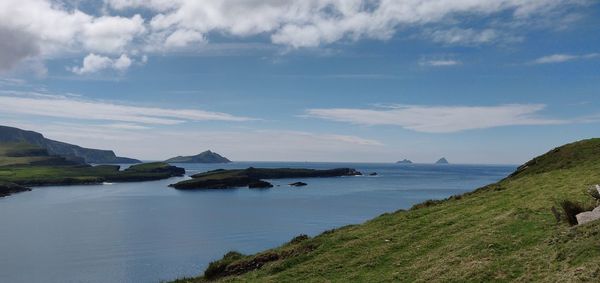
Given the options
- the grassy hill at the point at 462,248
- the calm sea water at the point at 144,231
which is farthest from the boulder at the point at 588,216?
the calm sea water at the point at 144,231

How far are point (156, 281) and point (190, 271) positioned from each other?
21.0 ft

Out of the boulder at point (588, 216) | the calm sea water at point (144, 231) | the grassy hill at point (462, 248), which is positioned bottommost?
the calm sea water at point (144, 231)

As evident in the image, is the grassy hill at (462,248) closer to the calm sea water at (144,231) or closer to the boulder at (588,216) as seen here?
the boulder at (588,216)

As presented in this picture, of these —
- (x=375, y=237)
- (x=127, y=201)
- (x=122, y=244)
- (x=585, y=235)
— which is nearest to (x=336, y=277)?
(x=375, y=237)

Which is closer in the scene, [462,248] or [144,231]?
[462,248]

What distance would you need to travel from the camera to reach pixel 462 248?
24.7m

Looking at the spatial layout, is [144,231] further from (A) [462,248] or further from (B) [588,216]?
(B) [588,216]

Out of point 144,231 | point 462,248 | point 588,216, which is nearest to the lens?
point 588,216

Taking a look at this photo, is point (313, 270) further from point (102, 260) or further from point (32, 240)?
point (32, 240)

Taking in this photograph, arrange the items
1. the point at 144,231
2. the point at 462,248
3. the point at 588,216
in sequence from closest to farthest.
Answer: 1. the point at 588,216
2. the point at 462,248
3. the point at 144,231

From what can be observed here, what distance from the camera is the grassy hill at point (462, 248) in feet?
64.2

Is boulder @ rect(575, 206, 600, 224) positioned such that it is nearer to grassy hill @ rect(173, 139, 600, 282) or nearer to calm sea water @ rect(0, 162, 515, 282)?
grassy hill @ rect(173, 139, 600, 282)

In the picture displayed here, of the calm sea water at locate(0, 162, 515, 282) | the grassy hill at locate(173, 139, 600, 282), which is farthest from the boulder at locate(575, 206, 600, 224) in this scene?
the calm sea water at locate(0, 162, 515, 282)

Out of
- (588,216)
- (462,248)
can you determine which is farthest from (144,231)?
(588,216)
